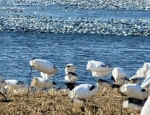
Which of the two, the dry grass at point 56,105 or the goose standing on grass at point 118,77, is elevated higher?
the dry grass at point 56,105

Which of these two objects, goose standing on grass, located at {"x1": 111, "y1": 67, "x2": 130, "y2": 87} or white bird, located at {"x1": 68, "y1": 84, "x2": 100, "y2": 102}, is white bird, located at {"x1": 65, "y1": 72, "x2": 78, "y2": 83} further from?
white bird, located at {"x1": 68, "y1": 84, "x2": 100, "y2": 102}

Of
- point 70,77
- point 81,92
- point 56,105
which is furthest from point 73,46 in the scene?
point 81,92

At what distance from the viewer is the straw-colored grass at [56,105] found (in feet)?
26.1

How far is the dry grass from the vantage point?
7.95 metres

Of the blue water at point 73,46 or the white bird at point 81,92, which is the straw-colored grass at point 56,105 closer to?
the white bird at point 81,92

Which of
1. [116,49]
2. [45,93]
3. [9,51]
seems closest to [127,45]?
[116,49]

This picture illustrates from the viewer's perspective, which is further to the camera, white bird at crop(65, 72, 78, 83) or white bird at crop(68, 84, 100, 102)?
white bird at crop(65, 72, 78, 83)

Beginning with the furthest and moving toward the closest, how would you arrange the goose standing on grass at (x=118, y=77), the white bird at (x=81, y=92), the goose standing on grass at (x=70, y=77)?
the goose standing on grass at (x=118, y=77), the goose standing on grass at (x=70, y=77), the white bird at (x=81, y=92)

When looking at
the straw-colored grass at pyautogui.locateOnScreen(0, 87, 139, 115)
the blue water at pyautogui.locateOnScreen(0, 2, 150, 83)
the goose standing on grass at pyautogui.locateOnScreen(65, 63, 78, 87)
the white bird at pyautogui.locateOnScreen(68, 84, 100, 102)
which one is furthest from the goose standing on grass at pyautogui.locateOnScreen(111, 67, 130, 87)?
the blue water at pyautogui.locateOnScreen(0, 2, 150, 83)

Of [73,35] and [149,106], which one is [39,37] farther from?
[149,106]

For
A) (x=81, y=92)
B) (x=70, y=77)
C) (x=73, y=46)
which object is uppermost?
(x=81, y=92)

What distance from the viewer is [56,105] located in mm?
8414

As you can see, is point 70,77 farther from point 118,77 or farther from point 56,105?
point 56,105

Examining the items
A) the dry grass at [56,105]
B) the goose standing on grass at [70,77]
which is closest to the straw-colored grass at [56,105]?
the dry grass at [56,105]
